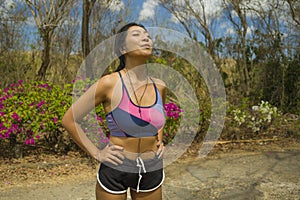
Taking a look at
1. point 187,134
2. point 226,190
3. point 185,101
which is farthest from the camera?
point 185,101

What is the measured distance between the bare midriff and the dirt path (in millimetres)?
2114

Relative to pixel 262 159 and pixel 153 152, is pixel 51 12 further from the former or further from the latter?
pixel 153 152

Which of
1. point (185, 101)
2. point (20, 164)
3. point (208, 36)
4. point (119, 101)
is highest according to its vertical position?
point (208, 36)

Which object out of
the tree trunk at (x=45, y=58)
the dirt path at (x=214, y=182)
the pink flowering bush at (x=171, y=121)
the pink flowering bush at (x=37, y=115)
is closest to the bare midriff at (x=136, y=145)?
the dirt path at (x=214, y=182)

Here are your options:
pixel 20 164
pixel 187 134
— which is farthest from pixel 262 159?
pixel 20 164

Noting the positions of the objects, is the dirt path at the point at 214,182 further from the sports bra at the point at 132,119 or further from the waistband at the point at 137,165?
the sports bra at the point at 132,119

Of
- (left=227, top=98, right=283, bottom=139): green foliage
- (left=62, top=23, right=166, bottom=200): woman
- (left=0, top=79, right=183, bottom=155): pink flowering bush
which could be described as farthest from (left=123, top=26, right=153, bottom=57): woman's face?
(left=227, top=98, right=283, bottom=139): green foliage

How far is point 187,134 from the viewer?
4152 millimetres

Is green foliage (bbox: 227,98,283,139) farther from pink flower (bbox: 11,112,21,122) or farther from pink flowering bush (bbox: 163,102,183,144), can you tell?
pink flower (bbox: 11,112,21,122)

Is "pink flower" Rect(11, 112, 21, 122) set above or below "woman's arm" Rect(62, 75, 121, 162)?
below

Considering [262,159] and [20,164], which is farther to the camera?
[262,159]

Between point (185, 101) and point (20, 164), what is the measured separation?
9.00ft

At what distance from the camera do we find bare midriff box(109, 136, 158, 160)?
5.52 ft

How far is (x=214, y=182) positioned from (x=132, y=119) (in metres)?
2.81
